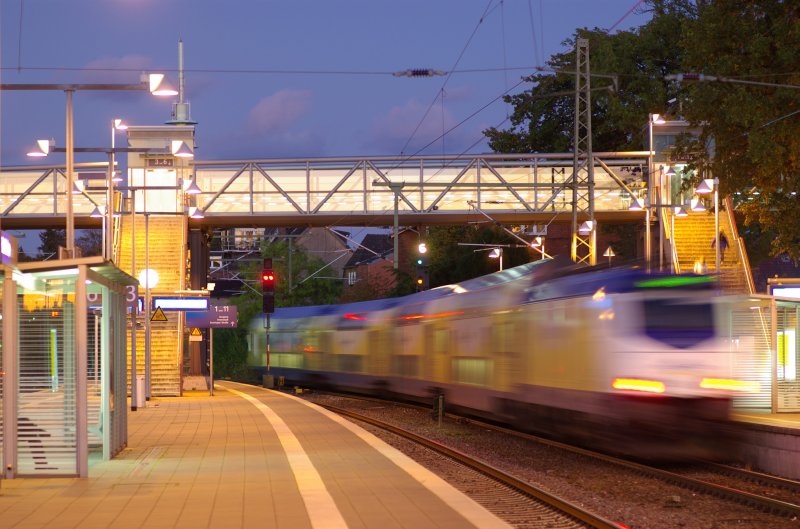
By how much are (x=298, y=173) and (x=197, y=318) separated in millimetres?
17975

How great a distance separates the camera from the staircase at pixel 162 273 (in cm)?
4516

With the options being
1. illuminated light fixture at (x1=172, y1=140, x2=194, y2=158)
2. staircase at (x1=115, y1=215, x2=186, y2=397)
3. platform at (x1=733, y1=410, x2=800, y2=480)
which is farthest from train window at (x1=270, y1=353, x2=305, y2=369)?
platform at (x1=733, y1=410, x2=800, y2=480)

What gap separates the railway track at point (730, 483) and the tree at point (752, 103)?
11635mm

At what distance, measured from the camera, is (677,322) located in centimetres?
1723

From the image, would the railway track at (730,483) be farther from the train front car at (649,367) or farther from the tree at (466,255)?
the tree at (466,255)

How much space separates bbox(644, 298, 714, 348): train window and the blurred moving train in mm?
14

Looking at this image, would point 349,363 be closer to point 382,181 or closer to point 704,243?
point 382,181

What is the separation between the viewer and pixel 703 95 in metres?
30.7

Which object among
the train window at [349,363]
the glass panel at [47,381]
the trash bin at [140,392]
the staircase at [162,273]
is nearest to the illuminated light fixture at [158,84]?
the glass panel at [47,381]

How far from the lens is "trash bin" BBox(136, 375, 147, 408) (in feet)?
109

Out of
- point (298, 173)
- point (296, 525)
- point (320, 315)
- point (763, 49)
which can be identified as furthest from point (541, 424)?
point (298, 173)

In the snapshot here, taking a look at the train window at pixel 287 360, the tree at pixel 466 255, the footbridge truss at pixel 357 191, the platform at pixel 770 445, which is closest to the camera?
the platform at pixel 770 445

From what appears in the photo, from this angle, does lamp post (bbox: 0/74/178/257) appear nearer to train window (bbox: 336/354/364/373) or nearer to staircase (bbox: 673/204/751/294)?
train window (bbox: 336/354/364/373)

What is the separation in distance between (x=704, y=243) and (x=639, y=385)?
3891cm
